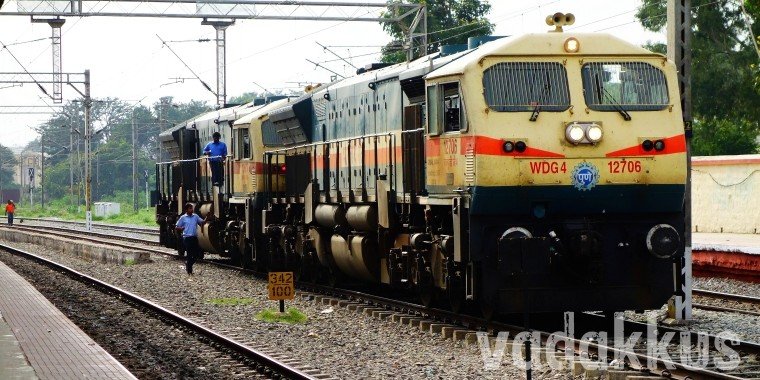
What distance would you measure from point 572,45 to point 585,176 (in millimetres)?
1714

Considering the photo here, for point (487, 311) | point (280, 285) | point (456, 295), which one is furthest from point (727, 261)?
point (280, 285)

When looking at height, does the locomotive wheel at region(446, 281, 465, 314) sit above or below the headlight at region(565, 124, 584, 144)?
below

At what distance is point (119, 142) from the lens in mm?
124938

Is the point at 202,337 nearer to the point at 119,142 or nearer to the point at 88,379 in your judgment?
the point at 88,379

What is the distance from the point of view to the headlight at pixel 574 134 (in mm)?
14273

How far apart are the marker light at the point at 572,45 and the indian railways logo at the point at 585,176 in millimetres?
1487

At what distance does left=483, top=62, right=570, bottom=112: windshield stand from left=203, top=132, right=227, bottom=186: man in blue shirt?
1560 centimetres

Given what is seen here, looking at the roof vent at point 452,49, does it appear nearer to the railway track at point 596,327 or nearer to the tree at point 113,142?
the railway track at point 596,327

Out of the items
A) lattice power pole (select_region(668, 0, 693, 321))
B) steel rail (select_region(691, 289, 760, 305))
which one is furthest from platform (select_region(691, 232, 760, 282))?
lattice power pole (select_region(668, 0, 693, 321))

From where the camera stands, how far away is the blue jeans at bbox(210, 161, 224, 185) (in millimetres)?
29281

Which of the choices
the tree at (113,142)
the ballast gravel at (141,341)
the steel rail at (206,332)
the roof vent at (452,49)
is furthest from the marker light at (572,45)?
the tree at (113,142)

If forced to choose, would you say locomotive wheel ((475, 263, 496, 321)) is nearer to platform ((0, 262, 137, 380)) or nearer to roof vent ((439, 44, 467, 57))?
roof vent ((439, 44, 467, 57))

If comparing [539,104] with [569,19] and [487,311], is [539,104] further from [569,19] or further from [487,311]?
[487,311]

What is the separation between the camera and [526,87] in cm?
1455
